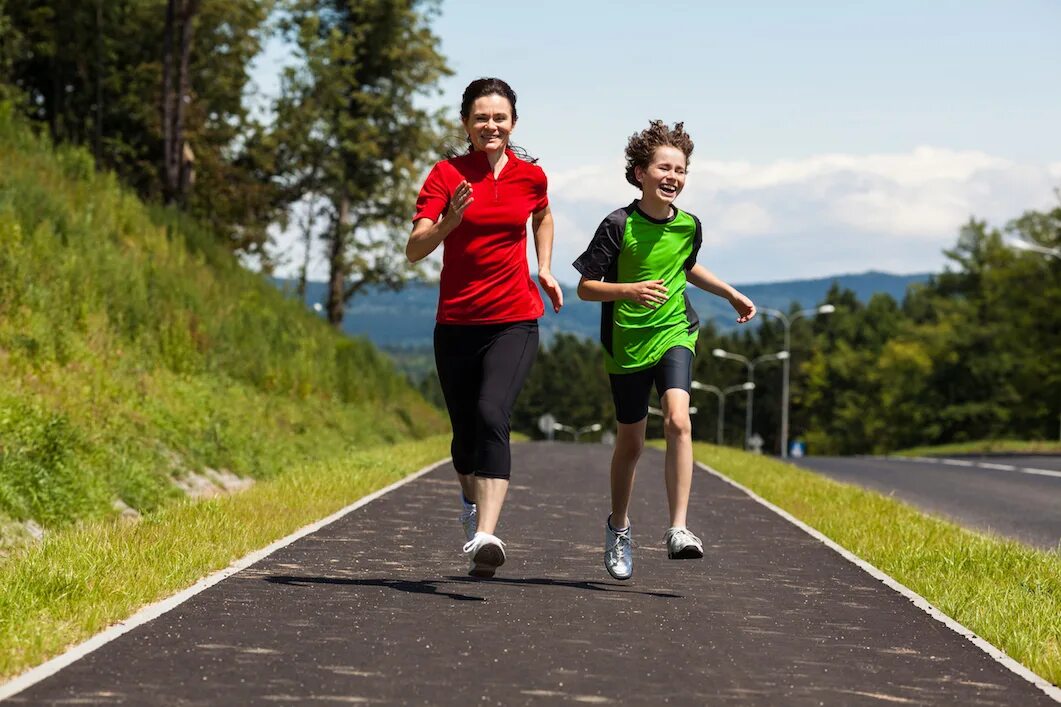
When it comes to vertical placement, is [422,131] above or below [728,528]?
above

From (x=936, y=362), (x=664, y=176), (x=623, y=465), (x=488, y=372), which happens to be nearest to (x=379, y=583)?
(x=488, y=372)

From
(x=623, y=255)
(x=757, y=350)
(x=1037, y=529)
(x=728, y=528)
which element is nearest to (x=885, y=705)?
(x=623, y=255)

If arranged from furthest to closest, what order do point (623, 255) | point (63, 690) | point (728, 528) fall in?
point (728, 528) → point (623, 255) → point (63, 690)

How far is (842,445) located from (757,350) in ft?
129

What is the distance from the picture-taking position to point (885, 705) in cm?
565

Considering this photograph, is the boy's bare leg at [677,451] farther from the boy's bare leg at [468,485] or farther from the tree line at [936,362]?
the tree line at [936,362]

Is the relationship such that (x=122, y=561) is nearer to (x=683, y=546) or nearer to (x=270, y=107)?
(x=683, y=546)

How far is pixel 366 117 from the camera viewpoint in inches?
1716

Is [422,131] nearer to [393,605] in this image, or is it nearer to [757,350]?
[393,605]

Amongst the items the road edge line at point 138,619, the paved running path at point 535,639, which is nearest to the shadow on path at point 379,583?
the paved running path at point 535,639

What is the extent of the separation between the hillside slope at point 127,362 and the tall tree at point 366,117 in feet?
42.7

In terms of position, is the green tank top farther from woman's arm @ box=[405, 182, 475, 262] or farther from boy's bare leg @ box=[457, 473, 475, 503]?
boy's bare leg @ box=[457, 473, 475, 503]

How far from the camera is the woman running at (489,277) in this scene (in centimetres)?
816

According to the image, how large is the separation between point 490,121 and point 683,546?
236cm
